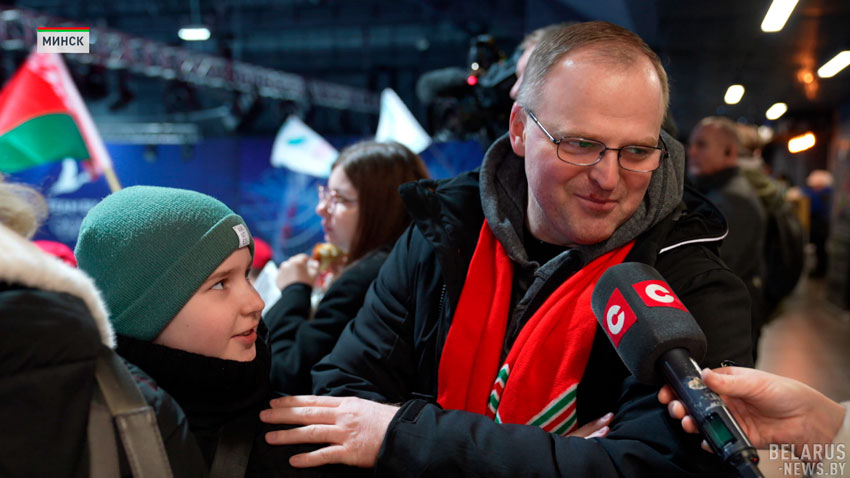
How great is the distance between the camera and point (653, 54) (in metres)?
1.24

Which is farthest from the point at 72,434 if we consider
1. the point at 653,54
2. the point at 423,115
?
the point at 423,115

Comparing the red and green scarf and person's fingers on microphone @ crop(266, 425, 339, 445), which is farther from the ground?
the red and green scarf

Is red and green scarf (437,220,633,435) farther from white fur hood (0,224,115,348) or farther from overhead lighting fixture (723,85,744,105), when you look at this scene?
overhead lighting fixture (723,85,744,105)

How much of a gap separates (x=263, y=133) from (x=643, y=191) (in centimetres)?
1554

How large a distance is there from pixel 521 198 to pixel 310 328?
0.66m


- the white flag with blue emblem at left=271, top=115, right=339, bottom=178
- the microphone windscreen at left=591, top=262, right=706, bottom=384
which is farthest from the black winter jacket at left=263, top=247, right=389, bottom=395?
the white flag with blue emblem at left=271, top=115, right=339, bottom=178

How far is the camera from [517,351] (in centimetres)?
119

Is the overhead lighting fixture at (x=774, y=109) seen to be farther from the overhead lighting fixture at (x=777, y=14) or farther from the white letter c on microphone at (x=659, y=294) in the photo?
the white letter c on microphone at (x=659, y=294)

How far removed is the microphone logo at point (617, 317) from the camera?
912 millimetres

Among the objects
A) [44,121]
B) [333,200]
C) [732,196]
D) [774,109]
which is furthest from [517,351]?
[774,109]

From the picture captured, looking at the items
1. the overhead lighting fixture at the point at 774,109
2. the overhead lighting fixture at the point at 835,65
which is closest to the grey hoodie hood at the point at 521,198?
the overhead lighting fixture at the point at 835,65

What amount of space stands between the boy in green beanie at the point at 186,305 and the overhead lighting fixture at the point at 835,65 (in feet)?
18.2

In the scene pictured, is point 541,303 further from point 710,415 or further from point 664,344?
point 710,415

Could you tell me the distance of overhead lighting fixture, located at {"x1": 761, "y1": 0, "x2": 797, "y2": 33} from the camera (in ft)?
11.0
